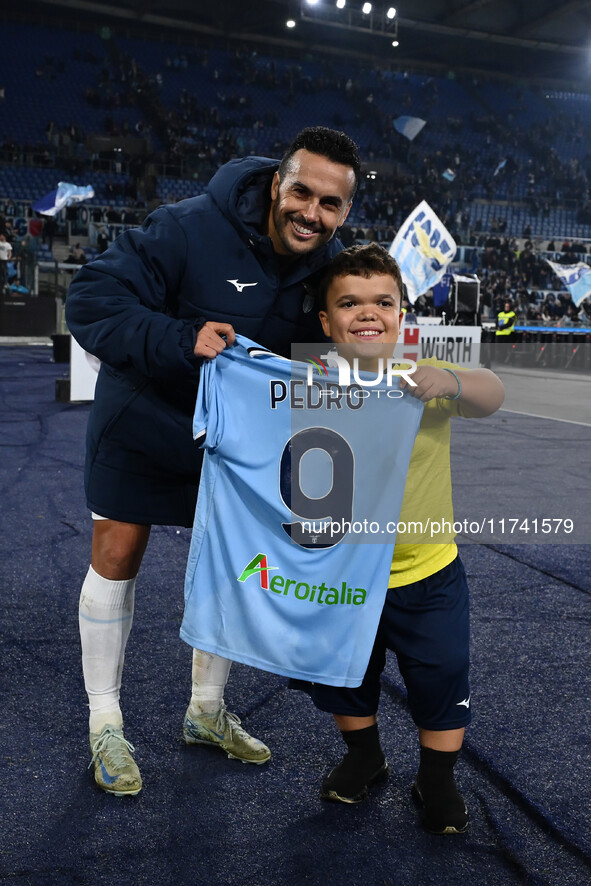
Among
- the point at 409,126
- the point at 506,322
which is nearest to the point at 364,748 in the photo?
the point at 506,322

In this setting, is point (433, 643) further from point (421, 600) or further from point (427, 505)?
point (427, 505)

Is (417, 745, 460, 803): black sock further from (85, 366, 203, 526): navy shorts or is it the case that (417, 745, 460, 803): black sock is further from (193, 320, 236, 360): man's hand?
(193, 320, 236, 360): man's hand

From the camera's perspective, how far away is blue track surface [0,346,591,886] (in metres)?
1.79

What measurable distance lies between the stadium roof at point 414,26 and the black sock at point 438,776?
29283 mm

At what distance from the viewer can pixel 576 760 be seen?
7.33 feet

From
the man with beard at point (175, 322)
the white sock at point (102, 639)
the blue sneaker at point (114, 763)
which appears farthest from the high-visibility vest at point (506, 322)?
the blue sneaker at point (114, 763)

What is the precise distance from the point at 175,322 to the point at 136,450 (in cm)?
40

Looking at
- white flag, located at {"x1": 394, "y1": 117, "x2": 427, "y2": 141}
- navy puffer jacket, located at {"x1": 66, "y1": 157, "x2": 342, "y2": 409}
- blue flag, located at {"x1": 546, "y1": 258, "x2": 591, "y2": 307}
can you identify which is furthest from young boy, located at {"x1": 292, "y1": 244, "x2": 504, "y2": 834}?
white flag, located at {"x1": 394, "y1": 117, "x2": 427, "y2": 141}

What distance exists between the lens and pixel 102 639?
223cm

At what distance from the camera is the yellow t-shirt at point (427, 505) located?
76.7 inches

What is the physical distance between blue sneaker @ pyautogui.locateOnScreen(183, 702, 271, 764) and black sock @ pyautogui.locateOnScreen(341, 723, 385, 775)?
0.93ft

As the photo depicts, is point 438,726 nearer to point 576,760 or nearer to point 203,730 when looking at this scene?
point 576,760

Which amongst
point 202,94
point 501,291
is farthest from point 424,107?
point 501,291

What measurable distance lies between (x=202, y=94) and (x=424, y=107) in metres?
9.86
